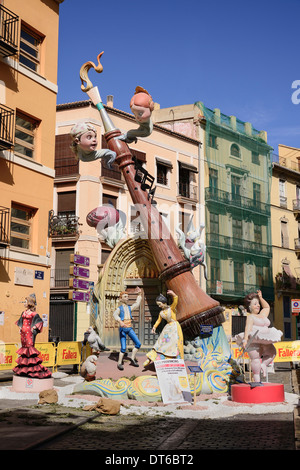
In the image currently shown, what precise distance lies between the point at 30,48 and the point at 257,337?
40.9 feet

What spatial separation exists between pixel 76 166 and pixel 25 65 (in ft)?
37.1

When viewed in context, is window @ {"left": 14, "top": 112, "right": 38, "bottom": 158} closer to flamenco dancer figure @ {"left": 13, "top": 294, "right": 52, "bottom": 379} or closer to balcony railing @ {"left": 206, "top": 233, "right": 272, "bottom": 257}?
flamenco dancer figure @ {"left": 13, "top": 294, "right": 52, "bottom": 379}

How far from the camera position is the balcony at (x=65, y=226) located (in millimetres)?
27469

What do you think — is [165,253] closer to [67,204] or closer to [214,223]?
[67,204]

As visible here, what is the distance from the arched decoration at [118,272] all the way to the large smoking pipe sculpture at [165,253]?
176cm

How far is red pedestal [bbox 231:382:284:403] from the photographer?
8742mm

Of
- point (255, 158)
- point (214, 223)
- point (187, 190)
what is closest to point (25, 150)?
point (187, 190)

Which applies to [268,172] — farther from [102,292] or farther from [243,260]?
[102,292]

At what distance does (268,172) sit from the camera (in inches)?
1566

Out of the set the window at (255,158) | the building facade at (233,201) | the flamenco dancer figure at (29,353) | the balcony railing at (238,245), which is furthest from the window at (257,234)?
the flamenco dancer figure at (29,353)

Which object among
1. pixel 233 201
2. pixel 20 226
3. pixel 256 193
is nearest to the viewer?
pixel 20 226

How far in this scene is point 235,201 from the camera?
1458 inches

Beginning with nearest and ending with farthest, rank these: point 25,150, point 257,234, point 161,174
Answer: point 25,150 < point 161,174 < point 257,234
